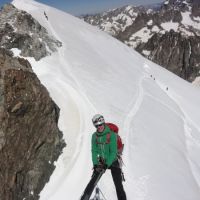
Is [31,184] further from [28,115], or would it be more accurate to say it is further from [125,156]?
[125,156]

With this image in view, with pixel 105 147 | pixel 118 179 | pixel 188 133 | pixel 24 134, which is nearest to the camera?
pixel 105 147

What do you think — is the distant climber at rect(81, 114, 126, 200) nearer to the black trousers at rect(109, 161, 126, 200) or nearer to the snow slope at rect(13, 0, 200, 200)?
the black trousers at rect(109, 161, 126, 200)

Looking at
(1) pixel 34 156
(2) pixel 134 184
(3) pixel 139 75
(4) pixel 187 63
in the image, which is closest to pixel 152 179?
(2) pixel 134 184

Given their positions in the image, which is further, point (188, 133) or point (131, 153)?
point (188, 133)

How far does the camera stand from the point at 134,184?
1527 centimetres

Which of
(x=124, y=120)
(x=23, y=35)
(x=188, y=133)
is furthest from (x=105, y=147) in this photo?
(x=188, y=133)

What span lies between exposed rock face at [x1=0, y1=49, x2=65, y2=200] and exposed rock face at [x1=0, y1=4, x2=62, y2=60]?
21.7 feet

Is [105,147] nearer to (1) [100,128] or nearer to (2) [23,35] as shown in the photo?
(1) [100,128]

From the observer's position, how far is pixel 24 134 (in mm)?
14242

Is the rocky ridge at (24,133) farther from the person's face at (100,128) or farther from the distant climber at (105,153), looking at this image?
the person's face at (100,128)

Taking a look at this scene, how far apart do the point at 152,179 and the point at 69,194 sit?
390 centimetres

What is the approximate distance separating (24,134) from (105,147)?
5.20 m

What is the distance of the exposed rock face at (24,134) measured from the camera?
13188mm

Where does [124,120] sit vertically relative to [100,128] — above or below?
below
